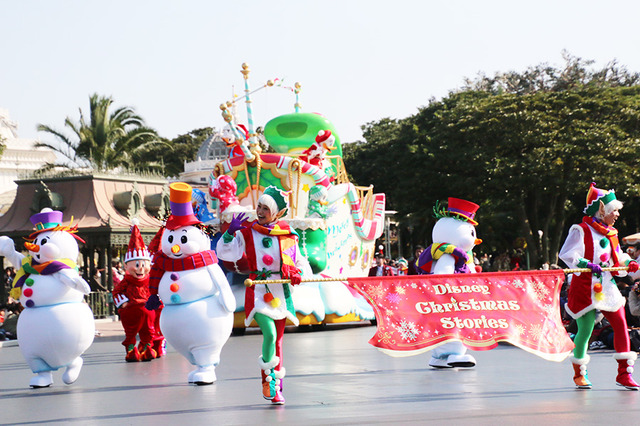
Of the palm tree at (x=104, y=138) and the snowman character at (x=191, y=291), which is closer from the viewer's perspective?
the snowman character at (x=191, y=291)

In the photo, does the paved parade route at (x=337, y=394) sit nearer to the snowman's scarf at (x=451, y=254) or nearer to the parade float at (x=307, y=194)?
the snowman's scarf at (x=451, y=254)

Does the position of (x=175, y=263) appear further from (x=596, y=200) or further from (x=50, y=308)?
(x=596, y=200)

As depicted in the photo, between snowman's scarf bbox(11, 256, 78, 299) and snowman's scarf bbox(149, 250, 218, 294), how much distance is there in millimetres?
938

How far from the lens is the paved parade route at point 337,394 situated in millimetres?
7238

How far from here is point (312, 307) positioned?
16656mm

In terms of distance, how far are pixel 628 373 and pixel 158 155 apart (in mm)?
47061

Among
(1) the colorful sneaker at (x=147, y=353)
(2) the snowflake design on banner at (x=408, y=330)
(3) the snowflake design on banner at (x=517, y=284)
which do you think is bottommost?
(1) the colorful sneaker at (x=147, y=353)

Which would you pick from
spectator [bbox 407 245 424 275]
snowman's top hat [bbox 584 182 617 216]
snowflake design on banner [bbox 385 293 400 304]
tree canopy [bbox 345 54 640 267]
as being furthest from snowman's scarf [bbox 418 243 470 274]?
tree canopy [bbox 345 54 640 267]

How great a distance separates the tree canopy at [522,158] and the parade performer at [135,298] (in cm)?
2081

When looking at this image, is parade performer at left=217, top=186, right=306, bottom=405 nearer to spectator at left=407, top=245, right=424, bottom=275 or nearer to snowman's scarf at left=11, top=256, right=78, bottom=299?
snowman's scarf at left=11, top=256, right=78, bottom=299

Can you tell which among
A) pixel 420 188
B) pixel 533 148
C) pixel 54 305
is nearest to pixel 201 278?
pixel 54 305

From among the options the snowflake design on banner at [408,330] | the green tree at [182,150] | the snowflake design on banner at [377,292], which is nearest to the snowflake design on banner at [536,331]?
the snowflake design on banner at [408,330]

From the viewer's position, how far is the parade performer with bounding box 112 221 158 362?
12523 mm

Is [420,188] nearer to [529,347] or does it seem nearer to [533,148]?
[533,148]
